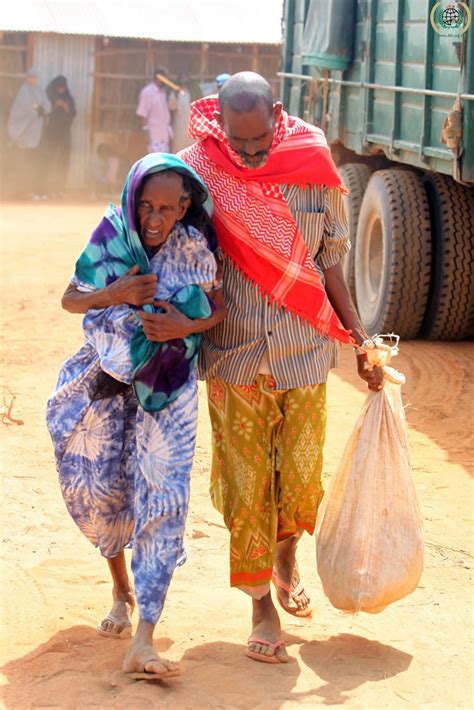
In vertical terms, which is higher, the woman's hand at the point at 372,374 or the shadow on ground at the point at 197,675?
the woman's hand at the point at 372,374

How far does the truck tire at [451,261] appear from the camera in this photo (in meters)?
8.02

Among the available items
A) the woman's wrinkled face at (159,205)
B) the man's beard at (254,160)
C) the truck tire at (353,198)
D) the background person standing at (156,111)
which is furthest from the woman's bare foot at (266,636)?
the background person standing at (156,111)

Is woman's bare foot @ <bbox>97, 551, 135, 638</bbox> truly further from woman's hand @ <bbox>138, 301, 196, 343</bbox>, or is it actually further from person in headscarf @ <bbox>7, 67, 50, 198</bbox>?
person in headscarf @ <bbox>7, 67, 50, 198</bbox>

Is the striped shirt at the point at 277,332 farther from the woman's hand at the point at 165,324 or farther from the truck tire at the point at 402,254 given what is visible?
the truck tire at the point at 402,254

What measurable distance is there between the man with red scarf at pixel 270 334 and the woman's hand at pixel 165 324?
0.84ft

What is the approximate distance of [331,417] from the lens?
6594 millimetres

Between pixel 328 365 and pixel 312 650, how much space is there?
0.87m

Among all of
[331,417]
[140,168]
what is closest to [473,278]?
[331,417]

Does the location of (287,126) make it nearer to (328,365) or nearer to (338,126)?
(328,365)

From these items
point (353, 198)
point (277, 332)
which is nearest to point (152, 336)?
point (277, 332)

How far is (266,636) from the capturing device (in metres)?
3.58

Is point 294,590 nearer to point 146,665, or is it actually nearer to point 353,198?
point 146,665

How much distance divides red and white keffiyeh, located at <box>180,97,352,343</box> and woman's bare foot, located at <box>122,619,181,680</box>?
3.34ft

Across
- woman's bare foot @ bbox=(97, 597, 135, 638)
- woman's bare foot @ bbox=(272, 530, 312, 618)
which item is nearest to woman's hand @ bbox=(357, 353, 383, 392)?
woman's bare foot @ bbox=(272, 530, 312, 618)
